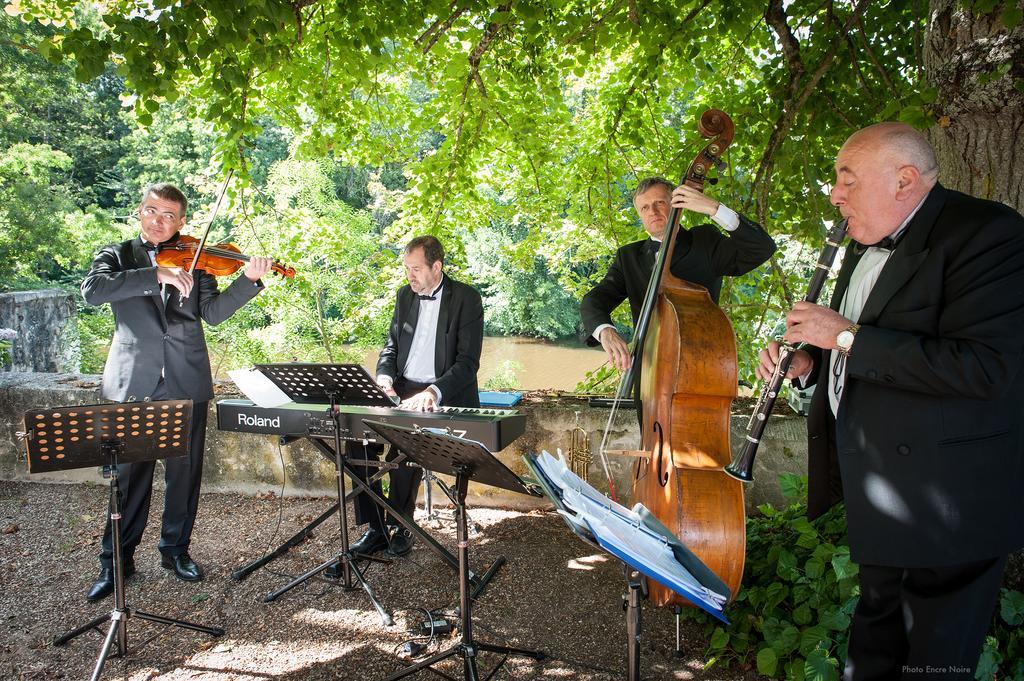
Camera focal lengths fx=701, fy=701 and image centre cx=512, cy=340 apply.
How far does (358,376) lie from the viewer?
3.23 meters

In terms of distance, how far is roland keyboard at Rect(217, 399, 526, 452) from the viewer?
3.20 metres

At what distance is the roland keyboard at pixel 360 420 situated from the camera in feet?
10.5

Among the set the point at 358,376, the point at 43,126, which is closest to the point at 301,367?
the point at 358,376

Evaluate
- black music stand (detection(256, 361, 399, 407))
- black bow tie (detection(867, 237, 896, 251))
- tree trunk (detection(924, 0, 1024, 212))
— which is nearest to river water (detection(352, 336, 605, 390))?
black music stand (detection(256, 361, 399, 407))

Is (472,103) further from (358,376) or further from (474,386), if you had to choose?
(358,376)

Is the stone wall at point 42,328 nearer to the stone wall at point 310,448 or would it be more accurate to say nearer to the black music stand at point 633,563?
the stone wall at point 310,448

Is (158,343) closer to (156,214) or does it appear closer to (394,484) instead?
(156,214)

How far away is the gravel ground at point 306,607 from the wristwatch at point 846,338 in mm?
1546

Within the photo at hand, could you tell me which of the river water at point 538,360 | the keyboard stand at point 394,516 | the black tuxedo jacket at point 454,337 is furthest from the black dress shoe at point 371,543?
the river water at point 538,360

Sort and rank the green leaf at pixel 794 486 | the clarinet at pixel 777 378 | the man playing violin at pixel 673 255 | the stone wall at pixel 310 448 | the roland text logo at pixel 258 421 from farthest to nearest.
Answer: the stone wall at pixel 310 448
the roland text logo at pixel 258 421
the green leaf at pixel 794 486
the man playing violin at pixel 673 255
the clarinet at pixel 777 378

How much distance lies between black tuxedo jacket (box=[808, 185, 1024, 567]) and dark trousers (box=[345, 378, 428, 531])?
2.54m

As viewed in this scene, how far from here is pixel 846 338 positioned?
200 centimetres

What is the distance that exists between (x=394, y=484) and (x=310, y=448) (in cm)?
117

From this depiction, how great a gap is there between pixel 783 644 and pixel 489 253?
1517 cm
